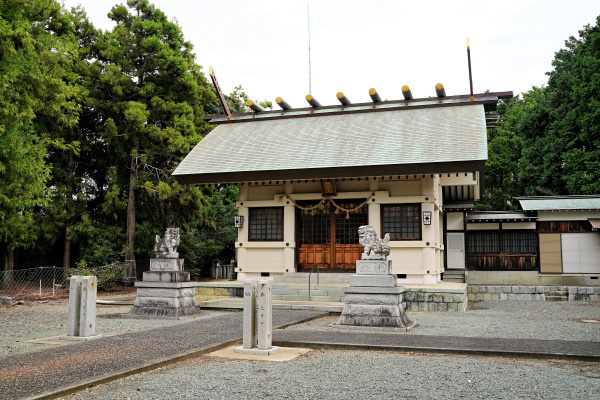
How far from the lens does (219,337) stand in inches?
339

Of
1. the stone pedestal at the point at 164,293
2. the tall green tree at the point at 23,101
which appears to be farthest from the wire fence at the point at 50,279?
the stone pedestal at the point at 164,293

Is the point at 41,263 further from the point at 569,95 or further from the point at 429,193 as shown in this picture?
the point at 569,95

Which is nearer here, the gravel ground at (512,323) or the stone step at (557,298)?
the gravel ground at (512,323)

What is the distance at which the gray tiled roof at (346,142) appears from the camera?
15.8 metres

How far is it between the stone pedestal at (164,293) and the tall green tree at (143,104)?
9075mm

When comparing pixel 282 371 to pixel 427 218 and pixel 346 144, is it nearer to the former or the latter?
pixel 427 218

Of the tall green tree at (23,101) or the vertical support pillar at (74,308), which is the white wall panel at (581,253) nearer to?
the vertical support pillar at (74,308)

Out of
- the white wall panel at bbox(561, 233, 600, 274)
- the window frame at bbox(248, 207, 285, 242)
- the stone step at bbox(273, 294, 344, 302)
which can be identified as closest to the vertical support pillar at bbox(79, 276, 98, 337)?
the stone step at bbox(273, 294, 344, 302)

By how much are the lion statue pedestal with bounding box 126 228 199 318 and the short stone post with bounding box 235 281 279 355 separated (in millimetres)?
4626

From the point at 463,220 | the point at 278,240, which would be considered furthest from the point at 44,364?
the point at 463,220

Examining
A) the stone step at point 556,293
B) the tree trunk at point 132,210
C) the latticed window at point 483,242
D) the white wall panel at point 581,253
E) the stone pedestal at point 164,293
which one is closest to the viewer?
the stone pedestal at point 164,293

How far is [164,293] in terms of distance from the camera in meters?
12.1

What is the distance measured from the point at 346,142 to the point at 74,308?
1091 centimetres

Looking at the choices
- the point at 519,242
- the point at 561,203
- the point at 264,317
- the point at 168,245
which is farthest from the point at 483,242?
the point at 264,317
